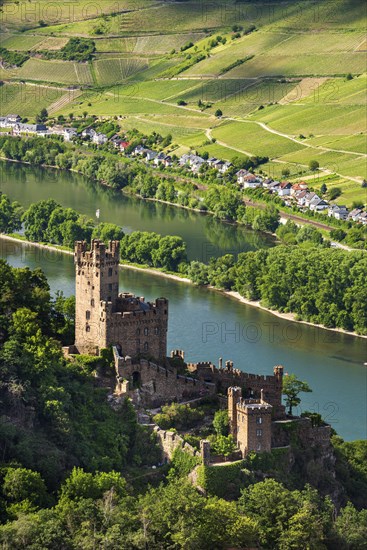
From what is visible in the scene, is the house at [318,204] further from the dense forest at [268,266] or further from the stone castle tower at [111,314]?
the stone castle tower at [111,314]

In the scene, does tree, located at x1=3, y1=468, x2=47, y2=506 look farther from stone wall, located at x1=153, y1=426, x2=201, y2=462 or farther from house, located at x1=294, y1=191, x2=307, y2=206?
house, located at x1=294, y1=191, x2=307, y2=206

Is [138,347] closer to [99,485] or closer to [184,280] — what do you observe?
[99,485]

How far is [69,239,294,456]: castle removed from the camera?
94.3 meters

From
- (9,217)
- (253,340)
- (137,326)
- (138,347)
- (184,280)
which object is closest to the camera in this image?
(137,326)

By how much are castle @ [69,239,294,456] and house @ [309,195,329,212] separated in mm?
93558

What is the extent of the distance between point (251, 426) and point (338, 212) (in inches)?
3872

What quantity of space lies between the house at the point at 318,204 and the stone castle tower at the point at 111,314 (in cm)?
9508

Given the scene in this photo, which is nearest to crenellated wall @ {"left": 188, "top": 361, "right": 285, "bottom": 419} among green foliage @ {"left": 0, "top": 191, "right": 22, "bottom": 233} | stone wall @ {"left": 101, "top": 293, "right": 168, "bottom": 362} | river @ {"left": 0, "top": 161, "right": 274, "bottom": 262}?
stone wall @ {"left": 101, "top": 293, "right": 168, "bottom": 362}

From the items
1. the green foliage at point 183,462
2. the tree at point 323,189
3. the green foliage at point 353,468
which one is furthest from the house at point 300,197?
the green foliage at point 183,462

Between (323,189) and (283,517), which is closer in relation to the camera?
(283,517)

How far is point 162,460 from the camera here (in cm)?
9038

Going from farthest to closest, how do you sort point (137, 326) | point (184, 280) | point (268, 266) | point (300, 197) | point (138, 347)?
1. point (300, 197)
2. point (184, 280)
3. point (268, 266)
4. point (138, 347)
5. point (137, 326)

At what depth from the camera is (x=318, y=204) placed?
191 metres

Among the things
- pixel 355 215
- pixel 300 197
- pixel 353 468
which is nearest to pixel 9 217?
pixel 300 197
